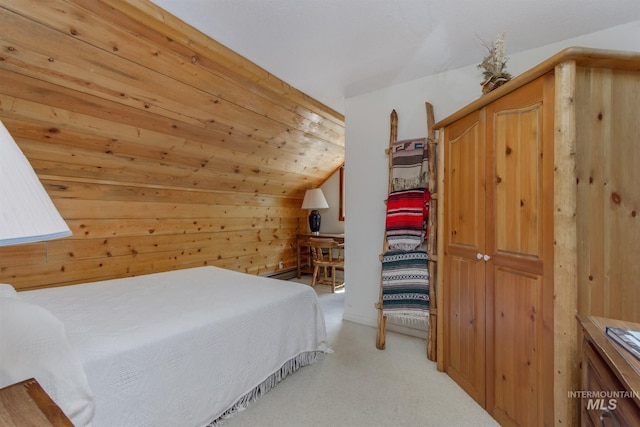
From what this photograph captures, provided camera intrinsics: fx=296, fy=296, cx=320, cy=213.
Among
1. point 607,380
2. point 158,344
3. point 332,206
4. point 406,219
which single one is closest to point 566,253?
point 607,380

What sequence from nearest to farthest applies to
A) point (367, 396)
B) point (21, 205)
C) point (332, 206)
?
point (21, 205)
point (367, 396)
point (332, 206)

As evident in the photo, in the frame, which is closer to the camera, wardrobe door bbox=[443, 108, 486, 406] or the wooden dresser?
the wooden dresser

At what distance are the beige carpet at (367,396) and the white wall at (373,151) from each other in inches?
28.5

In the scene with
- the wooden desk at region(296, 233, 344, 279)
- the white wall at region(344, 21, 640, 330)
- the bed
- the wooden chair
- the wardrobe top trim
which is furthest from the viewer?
the wooden desk at region(296, 233, 344, 279)

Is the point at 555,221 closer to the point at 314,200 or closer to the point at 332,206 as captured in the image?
the point at 314,200

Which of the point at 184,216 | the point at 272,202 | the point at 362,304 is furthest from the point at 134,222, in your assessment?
the point at 362,304

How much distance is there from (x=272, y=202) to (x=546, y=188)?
12.1 feet

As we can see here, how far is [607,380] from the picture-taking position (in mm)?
767

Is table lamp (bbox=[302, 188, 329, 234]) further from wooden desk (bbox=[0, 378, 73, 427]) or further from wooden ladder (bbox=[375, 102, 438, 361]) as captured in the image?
wooden desk (bbox=[0, 378, 73, 427])

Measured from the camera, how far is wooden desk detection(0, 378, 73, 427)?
62cm

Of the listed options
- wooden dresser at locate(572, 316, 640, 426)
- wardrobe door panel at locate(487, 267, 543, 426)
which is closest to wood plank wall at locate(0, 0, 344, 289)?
wardrobe door panel at locate(487, 267, 543, 426)

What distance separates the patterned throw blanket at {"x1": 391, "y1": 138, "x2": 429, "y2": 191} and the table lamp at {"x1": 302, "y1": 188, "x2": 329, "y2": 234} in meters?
2.18

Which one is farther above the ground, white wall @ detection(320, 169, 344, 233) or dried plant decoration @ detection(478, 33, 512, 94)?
dried plant decoration @ detection(478, 33, 512, 94)

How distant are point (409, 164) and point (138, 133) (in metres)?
2.28
